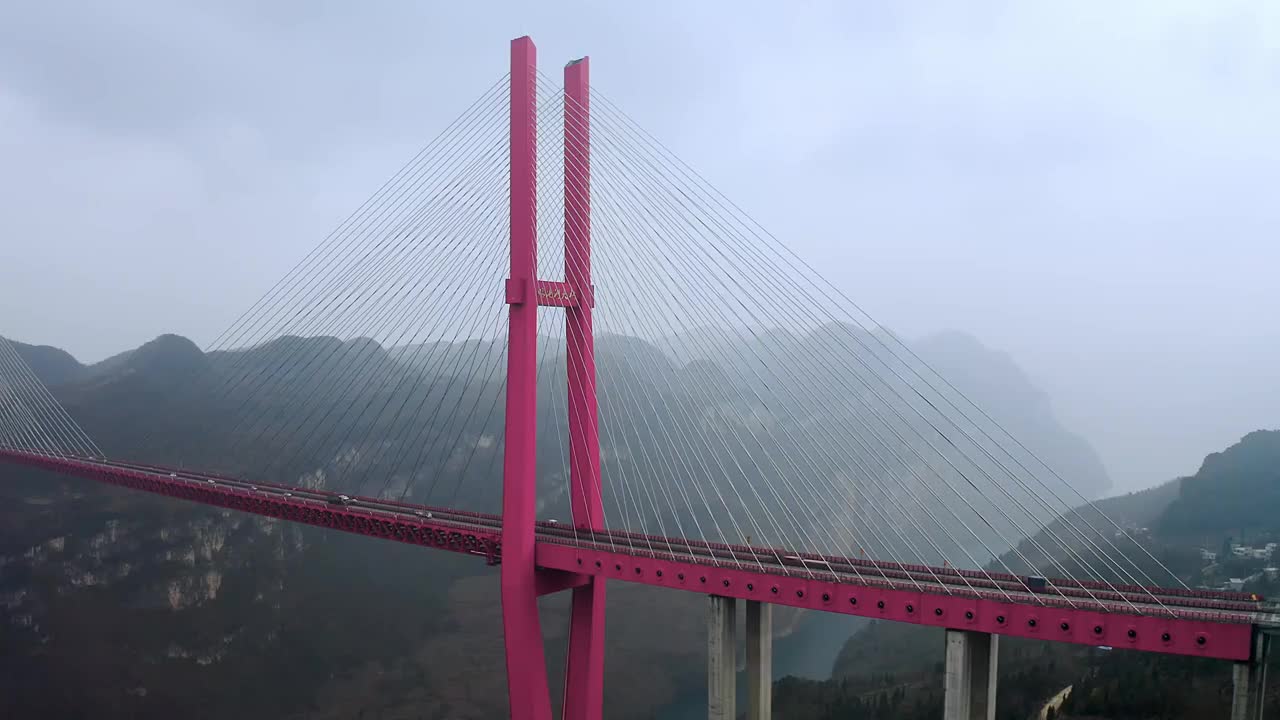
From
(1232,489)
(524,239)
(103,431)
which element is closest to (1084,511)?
(1232,489)

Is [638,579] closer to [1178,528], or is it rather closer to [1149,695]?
[1149,695]

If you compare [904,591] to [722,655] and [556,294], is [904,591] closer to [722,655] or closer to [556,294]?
[722,655]

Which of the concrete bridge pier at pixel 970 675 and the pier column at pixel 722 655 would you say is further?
the pier column at pixel 722 655

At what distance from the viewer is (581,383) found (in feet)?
47.6

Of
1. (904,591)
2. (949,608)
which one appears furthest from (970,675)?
(904,591)

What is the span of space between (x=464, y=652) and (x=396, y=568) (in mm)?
9403

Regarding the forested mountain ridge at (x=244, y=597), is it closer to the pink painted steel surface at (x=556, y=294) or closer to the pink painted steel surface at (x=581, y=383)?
the pink painted steel surface at (x=581, y=383)

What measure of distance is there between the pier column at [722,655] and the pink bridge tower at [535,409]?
114 inches

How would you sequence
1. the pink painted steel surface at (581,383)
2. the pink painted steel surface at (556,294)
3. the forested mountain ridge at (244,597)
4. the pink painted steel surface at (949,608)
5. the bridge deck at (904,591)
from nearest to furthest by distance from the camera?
the pink painted steel surface at (949,608), the bridge deck at (904,591), the pink painted steel surface at (556,294), the pink painted steel surface at (581,383), the forested mountain ridge at (244,597)

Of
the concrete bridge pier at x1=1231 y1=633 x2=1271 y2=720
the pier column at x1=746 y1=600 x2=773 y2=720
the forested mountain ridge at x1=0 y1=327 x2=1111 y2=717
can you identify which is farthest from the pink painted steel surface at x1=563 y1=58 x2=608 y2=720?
the concrete bridge pier at x1=1231 y1=633 x2=1271 y2=720

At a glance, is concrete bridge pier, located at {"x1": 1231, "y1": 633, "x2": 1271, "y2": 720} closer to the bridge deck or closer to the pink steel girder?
the bridge deck

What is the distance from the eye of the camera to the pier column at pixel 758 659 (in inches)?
471

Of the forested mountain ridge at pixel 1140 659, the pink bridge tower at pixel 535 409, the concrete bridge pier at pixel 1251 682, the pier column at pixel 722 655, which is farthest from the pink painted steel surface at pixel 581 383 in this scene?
the concrete bridge pier at pixel 1251 682

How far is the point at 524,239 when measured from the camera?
1366 cm
